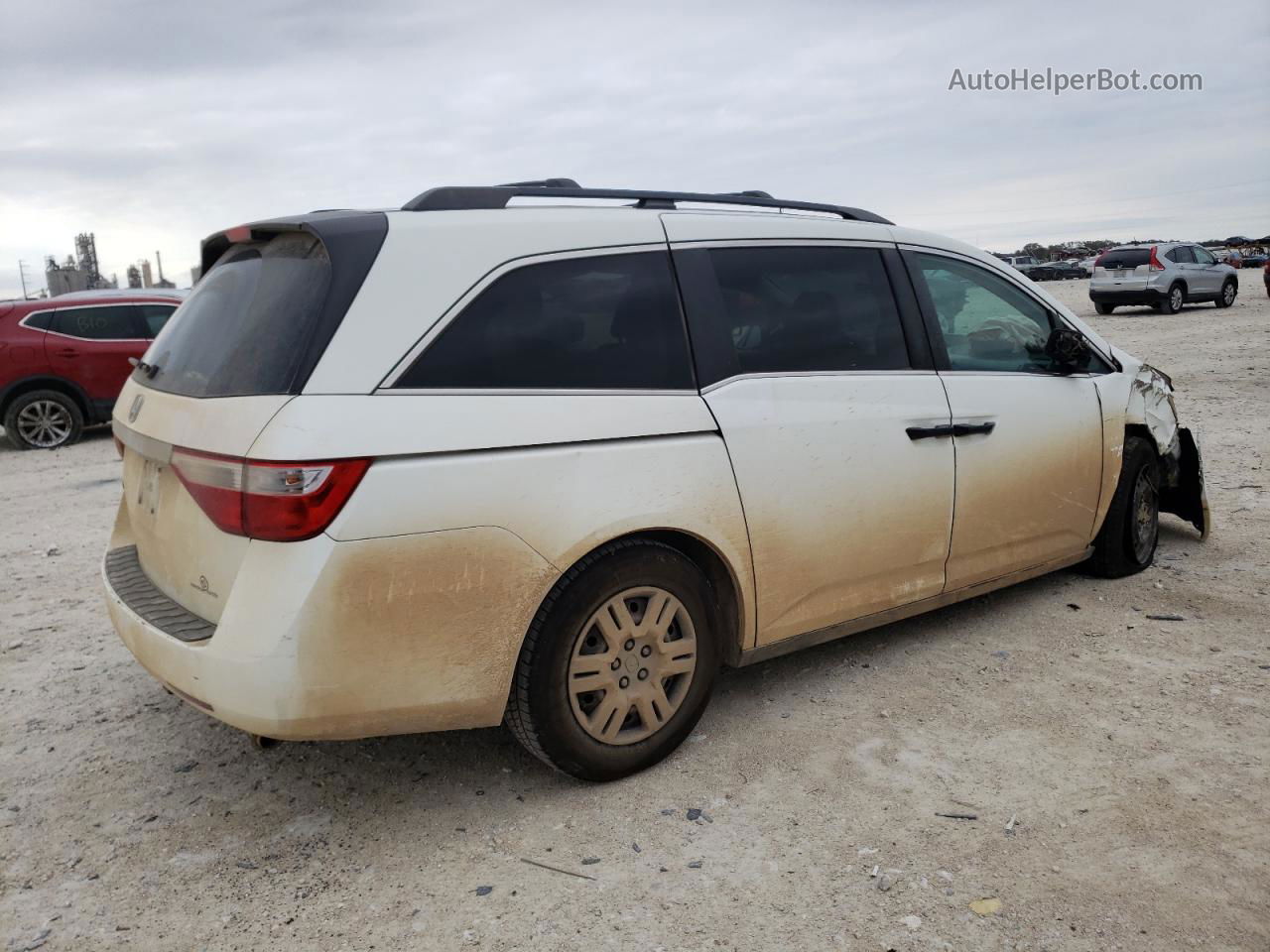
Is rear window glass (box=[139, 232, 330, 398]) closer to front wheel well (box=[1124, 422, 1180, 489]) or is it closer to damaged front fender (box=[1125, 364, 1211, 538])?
damaged front fender (box=[1125, 364, 1211, 538])

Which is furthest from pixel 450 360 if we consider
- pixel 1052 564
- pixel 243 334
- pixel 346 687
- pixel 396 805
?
pixel 1052 564

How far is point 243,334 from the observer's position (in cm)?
299

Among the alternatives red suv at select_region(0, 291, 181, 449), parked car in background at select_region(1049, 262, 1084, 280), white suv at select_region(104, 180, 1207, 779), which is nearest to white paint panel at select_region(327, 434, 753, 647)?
white suv at select_region(104, 180, 1207, 779)

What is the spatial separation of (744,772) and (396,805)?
3.62 ft

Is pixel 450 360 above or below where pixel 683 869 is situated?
above

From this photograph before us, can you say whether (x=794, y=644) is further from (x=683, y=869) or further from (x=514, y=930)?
(x=514, y=930)

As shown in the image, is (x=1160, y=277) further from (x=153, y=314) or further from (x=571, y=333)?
(x=571, y=333)

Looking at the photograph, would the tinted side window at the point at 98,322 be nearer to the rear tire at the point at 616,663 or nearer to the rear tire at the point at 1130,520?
the rear tire at the point at 616,663

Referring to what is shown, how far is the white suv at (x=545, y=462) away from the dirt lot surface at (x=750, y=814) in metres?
0.32

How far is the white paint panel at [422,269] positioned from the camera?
2756mm

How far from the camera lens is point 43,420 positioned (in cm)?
1191

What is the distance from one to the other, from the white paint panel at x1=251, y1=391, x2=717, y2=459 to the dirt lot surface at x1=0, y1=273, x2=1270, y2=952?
1.15 meters

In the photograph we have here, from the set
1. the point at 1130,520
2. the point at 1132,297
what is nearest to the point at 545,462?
the point at 1130,520

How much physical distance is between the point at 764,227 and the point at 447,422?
1521 mm
